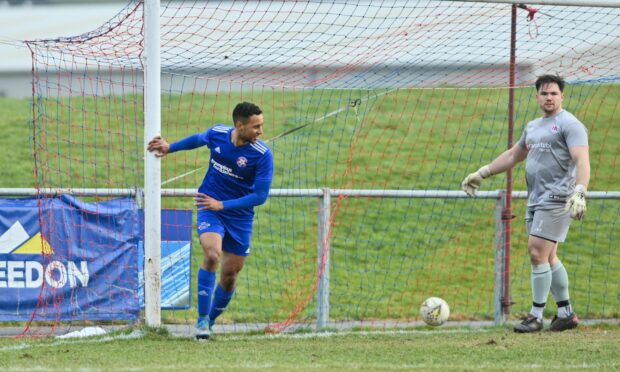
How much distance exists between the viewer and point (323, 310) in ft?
31.4

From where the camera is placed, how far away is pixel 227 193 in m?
8.40

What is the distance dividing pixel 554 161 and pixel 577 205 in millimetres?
810

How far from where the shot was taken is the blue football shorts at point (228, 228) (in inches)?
324

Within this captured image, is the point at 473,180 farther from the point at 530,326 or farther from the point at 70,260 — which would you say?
the point at 70,260

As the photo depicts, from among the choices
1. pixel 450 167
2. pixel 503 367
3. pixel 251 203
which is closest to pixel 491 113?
pixel 450 167

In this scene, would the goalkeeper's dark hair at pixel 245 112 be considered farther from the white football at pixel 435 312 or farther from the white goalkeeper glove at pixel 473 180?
the white football at pixel 435 312

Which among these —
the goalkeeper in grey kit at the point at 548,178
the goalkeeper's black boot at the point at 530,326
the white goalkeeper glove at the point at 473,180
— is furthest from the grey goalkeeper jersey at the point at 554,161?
the goalkeeper's black boot at the point at 530,326

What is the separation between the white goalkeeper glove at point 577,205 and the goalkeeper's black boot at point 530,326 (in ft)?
3.96

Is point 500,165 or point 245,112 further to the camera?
point 500,165

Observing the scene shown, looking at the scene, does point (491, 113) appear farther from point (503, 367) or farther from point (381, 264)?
point (503, 367)

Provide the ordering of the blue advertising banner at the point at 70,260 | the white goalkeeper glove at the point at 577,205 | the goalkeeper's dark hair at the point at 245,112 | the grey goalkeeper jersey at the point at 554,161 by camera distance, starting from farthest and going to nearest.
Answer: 1. the blue advertising banner at the point at 70,260
2. the grey goalkeeper jersey at the point at 554,161
3. the goalkeeper's dark hair at the point at 245,112
4. the white goalkeeper glove at the point at 577,205

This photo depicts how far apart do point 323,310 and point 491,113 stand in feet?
27.9

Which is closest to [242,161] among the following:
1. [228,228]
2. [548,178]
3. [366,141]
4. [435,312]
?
[228,228]

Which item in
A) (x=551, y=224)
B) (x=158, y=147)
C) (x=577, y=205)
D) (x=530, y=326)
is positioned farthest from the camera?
(x=530, y=326)
